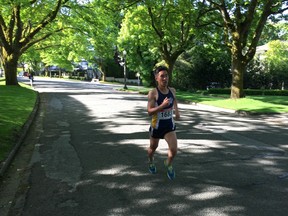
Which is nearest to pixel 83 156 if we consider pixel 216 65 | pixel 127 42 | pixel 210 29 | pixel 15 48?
pixel 210 29

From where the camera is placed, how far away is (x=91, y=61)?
67.1 metres

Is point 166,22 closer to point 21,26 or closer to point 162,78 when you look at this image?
point 21,26

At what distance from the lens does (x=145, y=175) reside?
20.4 feet

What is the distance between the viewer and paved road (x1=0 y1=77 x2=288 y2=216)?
477 cm

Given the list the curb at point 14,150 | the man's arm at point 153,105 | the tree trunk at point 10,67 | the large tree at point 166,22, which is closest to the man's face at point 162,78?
the man's arm at point 153,105

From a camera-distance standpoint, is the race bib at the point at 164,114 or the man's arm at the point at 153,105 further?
the race bib at the point at 164,114

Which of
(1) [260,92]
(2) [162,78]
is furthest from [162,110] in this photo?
(1) [260,92]

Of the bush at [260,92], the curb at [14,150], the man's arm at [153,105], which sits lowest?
the bush at [260,92]

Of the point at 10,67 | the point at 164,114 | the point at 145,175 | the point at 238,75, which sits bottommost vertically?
the point at 145,175

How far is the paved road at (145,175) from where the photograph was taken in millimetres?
4773

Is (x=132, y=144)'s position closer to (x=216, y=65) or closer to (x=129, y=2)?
(x=129, y=2)

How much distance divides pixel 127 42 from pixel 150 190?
1459 inches

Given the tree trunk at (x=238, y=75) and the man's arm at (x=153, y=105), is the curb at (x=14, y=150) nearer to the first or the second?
the man's arm at (x=153, y=105)

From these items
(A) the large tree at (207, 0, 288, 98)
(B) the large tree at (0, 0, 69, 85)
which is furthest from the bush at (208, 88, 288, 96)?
(B) the large tree at (0, 0, 69, 85)
